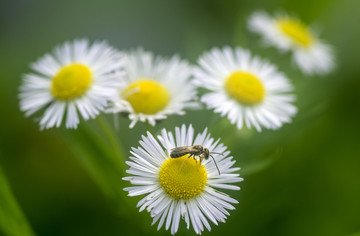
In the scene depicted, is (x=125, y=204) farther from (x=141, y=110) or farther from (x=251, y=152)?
(x=251, y=152)

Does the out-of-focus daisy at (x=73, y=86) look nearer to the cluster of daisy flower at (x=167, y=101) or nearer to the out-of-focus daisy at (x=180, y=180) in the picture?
the cluster of daisy flower at (x=167, y=101)

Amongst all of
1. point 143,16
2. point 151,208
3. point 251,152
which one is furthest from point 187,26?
point 151,208

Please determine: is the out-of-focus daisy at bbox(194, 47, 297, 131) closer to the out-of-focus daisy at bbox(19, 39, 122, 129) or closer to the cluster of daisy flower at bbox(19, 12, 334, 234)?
the cluster of daisy flower at bbox(19, 12, 334, 234)

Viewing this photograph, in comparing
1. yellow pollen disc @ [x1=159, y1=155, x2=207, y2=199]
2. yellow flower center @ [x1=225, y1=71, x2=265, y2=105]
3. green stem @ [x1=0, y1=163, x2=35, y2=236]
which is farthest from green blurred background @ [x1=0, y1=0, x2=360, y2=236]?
yellow pollen disc @ [x1=159, y1=155, x2=207, y2=199]

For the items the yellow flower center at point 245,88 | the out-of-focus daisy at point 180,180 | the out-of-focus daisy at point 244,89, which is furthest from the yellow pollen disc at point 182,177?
the yellow flower center at point 245,88

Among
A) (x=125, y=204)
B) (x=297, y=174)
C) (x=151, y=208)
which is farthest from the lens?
(x=297, y=174)

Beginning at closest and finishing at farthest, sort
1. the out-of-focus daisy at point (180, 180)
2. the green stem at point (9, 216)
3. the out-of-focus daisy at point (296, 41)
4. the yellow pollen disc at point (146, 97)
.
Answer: the out-of-focus daisy at point (180, 180) → the green stem at point (9, 216) → the yellow pollen disc at point (146, 97) → the out-of-focus daisy at point (296, 41)

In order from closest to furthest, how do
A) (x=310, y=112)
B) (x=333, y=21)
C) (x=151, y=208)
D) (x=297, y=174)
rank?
(x=151, y=208), (x=310, y=112), (x=297, y=174), (x=333, y=21)

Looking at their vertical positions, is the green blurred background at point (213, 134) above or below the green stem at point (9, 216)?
above
